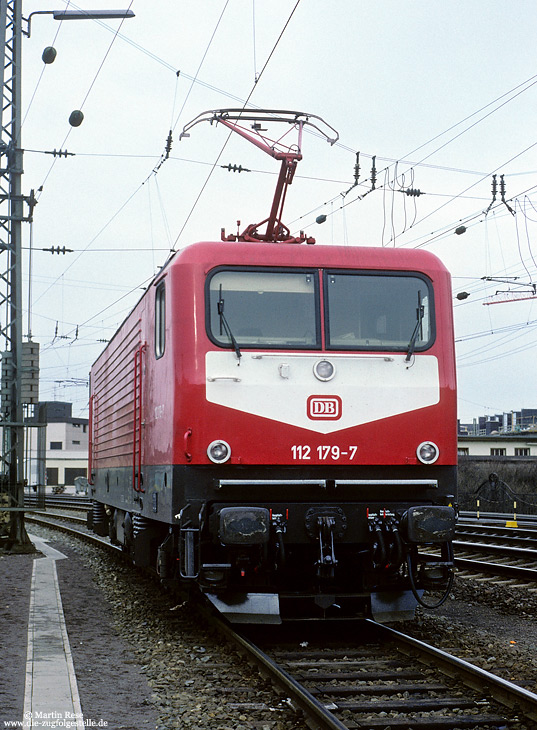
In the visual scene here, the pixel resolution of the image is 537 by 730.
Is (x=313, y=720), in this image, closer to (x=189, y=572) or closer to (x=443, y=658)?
(x=443, y=658)

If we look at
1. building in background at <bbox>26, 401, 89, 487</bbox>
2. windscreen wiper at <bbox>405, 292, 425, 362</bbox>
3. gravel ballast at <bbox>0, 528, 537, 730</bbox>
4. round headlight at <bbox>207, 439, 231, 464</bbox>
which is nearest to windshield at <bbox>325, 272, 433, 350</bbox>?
windscreen wiper at <bbox>405, 292, 425, 362</bbox>

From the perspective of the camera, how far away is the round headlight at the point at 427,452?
7738mm

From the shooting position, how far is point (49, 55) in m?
15.5

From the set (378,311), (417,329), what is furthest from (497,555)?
(378,311)

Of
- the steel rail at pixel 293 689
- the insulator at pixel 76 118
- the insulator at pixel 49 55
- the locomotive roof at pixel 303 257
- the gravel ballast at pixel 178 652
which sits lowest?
the gravel ballast at pixel 178 652

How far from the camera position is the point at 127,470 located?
35.5 ft

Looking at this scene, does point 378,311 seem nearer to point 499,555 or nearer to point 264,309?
point 264,309

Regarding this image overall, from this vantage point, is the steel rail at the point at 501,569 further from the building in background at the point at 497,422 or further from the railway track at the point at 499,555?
the building in background at the point at 497,422

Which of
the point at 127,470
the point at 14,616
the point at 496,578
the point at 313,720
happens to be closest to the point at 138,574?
the point at 127,470

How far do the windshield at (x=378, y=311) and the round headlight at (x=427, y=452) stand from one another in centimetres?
86

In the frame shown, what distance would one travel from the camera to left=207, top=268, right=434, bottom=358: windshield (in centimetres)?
778

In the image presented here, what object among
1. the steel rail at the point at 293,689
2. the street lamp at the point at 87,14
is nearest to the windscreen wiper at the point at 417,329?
the steel rail at the point at 293,689

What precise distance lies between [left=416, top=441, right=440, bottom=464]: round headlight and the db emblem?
775 millimetres

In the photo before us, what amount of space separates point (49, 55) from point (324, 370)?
1041cm
